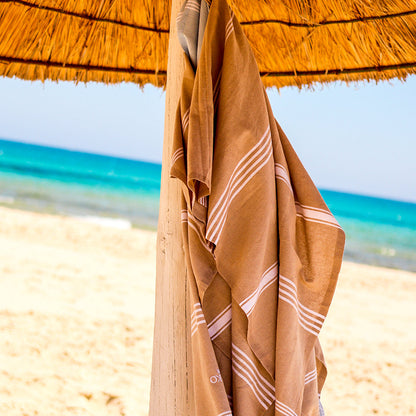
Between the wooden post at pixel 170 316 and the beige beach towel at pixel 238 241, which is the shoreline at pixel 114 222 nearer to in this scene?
the wooden post at pixel 170 316

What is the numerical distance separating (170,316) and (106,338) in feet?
7.62

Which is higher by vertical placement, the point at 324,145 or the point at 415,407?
the point at 324,145

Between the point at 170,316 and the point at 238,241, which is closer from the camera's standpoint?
the point at 238,241

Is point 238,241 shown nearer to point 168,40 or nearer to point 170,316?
point 170,316

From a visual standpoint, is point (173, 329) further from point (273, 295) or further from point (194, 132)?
point (194, 132)

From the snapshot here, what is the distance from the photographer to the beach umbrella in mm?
1313

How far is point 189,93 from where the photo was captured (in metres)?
0.84

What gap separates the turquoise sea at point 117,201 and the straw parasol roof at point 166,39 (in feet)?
29.9

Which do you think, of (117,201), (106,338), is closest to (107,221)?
(117,201)

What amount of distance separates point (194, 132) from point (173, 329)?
42cm

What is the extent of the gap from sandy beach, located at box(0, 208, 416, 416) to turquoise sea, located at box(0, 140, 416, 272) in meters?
5.42

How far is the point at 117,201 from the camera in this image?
15.4 m

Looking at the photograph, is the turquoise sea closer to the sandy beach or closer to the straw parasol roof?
the sandy beach

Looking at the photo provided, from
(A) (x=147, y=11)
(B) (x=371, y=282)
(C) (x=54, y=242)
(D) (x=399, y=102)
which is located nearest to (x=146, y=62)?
(A) (x=147, y=11)
